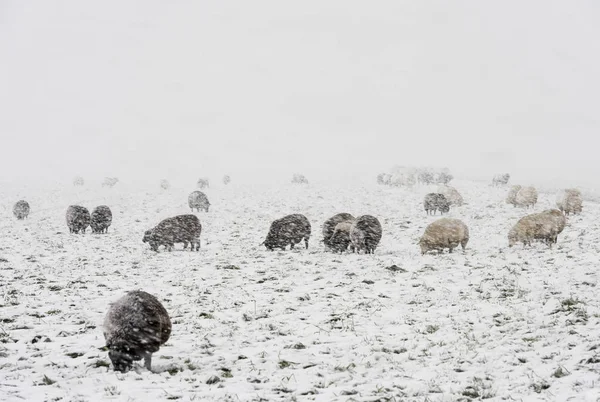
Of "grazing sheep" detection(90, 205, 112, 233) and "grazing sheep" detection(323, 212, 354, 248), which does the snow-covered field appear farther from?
"grazing sheep" detection(90, 205, 112, 233)

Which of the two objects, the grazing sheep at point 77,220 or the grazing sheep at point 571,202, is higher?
the grazing sheep at point 571,202

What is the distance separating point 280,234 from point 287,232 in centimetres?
A: 33

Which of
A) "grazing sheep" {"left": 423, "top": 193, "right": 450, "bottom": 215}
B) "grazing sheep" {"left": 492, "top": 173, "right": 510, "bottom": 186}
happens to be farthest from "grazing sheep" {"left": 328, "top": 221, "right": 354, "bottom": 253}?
"grazing sheep" {"left": 492, "top": 173, "right": 510, "bottom": 186}

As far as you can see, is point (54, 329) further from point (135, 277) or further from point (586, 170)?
point (586, 170)

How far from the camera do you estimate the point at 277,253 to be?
61.4ft

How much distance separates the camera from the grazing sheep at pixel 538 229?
1714 centimetres

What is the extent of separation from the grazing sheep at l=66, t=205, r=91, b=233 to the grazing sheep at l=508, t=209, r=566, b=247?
2081cm

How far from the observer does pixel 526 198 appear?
28.1 m

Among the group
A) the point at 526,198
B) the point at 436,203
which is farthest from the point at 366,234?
the point at 526,198

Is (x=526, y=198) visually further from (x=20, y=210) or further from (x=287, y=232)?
(x=20, y=210)

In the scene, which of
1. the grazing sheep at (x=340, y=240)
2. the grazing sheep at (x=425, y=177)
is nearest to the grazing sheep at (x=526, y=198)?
the grazing sheep at (x=340, y=240)

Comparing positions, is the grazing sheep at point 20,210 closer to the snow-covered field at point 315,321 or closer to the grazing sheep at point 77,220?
the grazing sheep at point 77,220

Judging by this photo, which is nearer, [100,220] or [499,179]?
[100,220]

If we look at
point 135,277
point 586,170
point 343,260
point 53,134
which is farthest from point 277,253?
point 53,134
